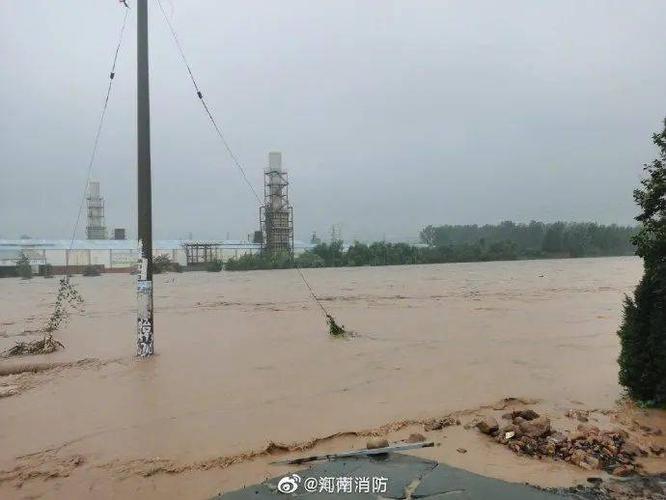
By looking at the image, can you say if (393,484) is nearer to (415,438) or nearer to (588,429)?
(415,438)

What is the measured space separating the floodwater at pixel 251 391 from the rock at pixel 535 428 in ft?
1.70

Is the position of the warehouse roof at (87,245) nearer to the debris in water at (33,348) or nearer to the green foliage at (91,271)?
the green foliage at (91,271)

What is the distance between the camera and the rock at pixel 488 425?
18.5ft

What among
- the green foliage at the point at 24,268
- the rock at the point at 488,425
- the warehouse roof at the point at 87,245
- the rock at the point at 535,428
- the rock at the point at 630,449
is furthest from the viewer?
the warehouse roof at the point at 87,245

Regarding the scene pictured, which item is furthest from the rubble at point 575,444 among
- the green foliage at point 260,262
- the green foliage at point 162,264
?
the green foliage at point 162,264

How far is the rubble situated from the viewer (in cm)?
470

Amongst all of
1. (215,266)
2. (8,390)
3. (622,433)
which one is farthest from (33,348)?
(215,266)

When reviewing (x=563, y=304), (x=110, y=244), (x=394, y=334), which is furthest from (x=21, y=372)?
(x=110, y=244)

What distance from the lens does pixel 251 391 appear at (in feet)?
26.6

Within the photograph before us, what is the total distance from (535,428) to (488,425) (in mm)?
470

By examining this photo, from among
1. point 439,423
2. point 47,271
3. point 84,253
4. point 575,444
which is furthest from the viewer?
point 84,253

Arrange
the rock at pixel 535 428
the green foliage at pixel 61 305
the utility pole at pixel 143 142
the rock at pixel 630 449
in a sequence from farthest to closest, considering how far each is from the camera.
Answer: the green foliage at pixel 61 305 → the utility pole at pixel 143 142 → the rock at pixel 535 428 → the rock at pixel 630 449

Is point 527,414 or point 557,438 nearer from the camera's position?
point 557,438

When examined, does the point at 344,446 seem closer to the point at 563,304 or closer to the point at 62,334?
A: the point at 62,334
